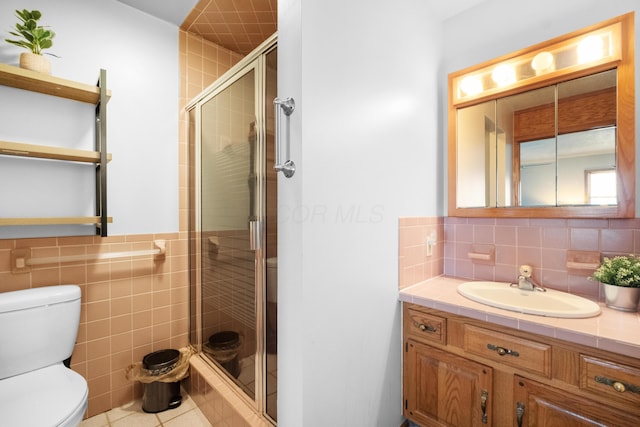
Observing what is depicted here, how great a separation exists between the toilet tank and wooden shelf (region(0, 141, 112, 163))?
27.8 inches

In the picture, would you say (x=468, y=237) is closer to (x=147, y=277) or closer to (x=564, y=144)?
(x=564, y=144)

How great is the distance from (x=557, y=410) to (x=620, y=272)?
66 centimetres

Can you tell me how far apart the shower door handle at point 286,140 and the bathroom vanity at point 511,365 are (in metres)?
0.92

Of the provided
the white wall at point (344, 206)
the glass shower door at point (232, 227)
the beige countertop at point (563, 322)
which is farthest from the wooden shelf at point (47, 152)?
the beige countertop at point (563, 322)

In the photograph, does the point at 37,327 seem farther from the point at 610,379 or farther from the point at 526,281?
the point at 526,281

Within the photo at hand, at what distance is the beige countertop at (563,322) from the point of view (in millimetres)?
921

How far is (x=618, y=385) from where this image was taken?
909mm

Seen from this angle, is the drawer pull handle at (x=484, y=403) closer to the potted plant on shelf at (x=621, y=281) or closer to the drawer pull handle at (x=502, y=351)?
the drawer pull handle at (x=502, y=351)

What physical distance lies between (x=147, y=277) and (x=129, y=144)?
92 centimetres

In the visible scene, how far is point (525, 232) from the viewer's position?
1.58 metres

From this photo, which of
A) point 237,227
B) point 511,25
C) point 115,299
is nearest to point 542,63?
point 511,25

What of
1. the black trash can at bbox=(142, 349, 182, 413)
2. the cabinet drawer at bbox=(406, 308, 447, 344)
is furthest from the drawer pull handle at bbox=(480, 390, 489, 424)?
the black trash can at bbox=(142, 349, 182, 413)

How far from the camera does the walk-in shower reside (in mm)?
1384

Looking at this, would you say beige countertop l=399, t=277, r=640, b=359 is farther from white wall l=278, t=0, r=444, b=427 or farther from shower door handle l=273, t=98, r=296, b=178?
shower door handle l=273, t=98, r=296, b=178
